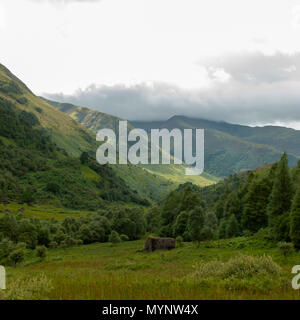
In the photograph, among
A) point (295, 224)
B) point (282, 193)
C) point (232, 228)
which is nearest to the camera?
point (295, 224)

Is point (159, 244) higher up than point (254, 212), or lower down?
lower down

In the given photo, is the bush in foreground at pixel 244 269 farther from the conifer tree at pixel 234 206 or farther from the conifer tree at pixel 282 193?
the conifer tree at pixel 234 206

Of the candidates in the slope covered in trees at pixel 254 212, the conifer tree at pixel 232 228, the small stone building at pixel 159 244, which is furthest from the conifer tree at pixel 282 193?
the small stone building at pixel 159 244

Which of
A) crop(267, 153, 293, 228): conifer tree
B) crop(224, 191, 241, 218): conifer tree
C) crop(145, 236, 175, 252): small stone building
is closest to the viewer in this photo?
crop(267, 153, 293, 228): conifer tree

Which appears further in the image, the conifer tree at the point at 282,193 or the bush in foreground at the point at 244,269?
the conifer tree at the point at 282,193

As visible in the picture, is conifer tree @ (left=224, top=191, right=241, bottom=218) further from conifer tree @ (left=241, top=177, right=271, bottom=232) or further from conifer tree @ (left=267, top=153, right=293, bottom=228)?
conifer tree @ (left=267, top=153, right=293, bottom=228)

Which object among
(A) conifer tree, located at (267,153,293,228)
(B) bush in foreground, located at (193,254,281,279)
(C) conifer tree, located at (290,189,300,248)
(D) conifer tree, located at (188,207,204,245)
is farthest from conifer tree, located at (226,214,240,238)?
(B) bush in foreground, located at (193,254,281,279)

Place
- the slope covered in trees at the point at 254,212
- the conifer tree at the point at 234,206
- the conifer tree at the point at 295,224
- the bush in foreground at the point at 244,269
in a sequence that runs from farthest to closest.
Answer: the conifer tree at the point at 234,206
the slope covered in trees at the point at 254,212
the conifer tree at the point at 295,224
the bush in foreground at the point at 244,269

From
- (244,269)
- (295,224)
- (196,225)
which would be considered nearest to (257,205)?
(196,225)

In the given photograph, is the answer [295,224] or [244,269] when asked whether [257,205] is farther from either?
[244,269]
